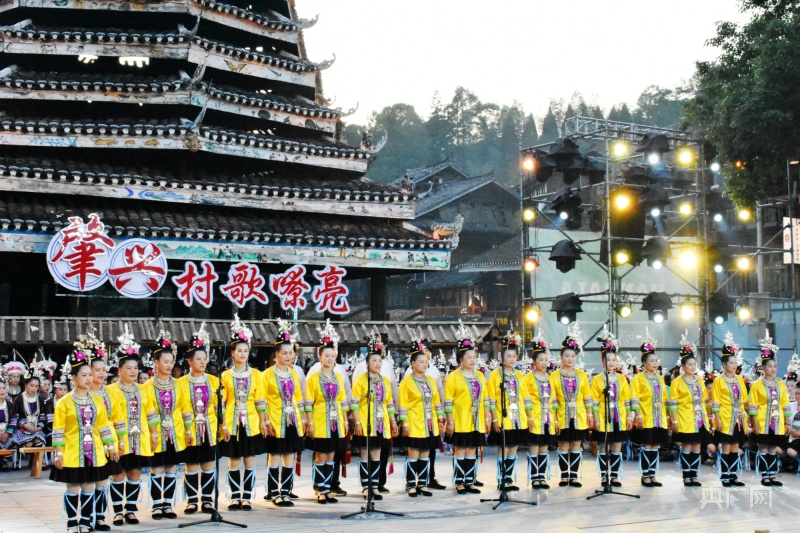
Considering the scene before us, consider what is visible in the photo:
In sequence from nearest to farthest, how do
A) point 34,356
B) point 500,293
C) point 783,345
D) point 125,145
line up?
1. point 34,356
2. point 125,145
3. point 783,345
4. point 500,293

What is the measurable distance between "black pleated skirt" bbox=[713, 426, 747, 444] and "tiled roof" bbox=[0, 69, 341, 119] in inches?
624

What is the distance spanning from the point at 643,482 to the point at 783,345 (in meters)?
17.4

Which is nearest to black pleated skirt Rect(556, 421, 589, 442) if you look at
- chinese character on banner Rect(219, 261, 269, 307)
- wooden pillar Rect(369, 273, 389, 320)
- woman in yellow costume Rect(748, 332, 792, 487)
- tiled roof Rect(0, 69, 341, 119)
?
woman in yellow costume Rect(748, 332, 792, 487)

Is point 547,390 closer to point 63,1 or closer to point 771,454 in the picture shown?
point 771,454

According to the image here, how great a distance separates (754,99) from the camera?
22.2 metres

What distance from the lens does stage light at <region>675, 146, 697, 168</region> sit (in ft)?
67.5

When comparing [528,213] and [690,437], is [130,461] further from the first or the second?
[528,213]

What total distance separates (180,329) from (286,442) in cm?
1041

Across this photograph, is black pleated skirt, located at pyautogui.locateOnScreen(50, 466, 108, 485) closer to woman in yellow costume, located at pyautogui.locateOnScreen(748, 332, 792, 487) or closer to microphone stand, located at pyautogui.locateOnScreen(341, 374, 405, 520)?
microphone stand, located at pyautogui.locateOnScreen(341, 374, 405, 520)

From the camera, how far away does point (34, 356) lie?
60.7ft

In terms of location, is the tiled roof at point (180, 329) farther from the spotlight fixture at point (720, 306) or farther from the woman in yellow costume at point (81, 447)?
the woman in yellow costume at point (81, 447)

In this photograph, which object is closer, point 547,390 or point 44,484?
point 547,390

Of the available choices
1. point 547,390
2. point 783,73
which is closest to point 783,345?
point 783,73

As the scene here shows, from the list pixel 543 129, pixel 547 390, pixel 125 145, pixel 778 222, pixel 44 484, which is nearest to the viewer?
pixel 547 390
